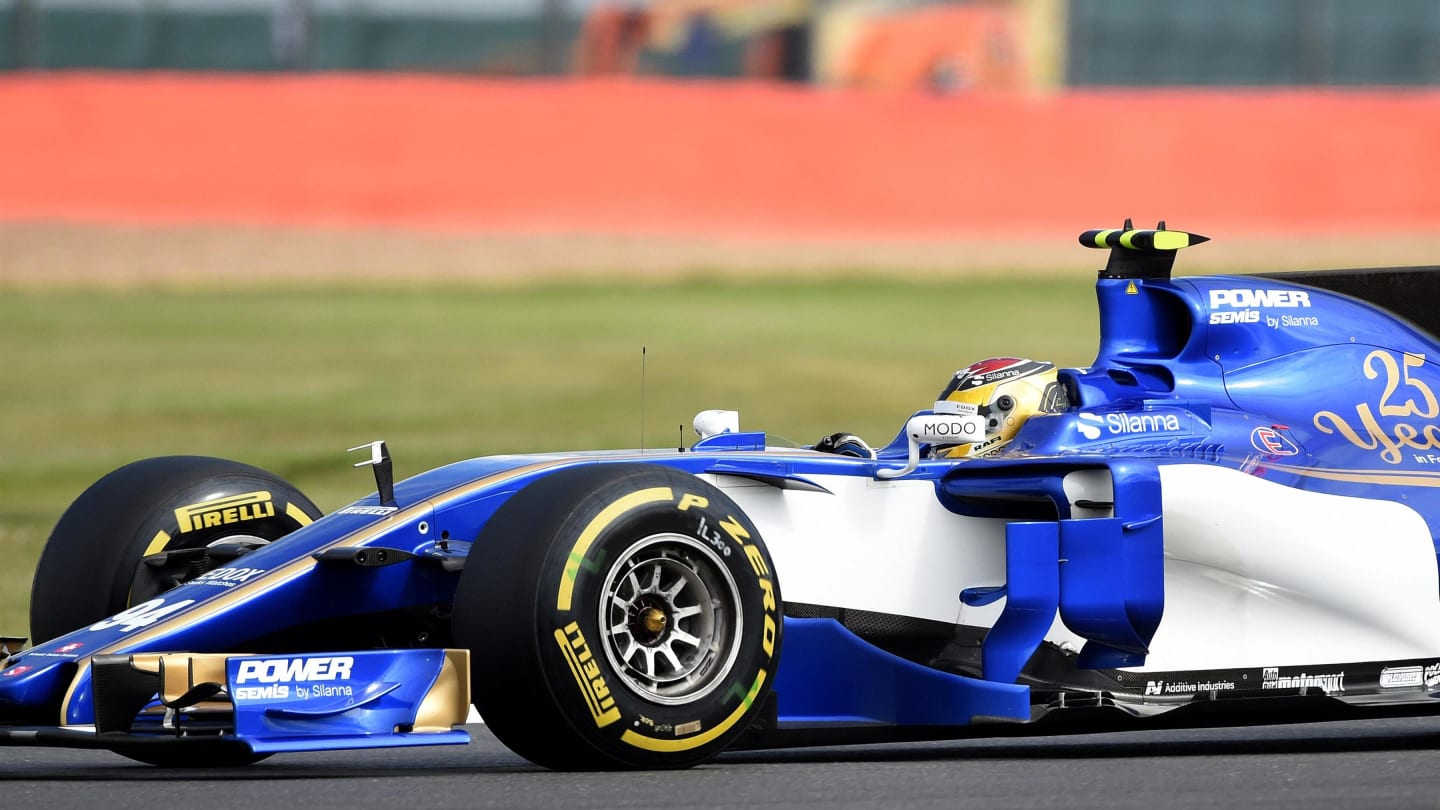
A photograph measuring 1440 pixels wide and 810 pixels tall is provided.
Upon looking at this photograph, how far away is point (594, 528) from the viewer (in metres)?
6.83

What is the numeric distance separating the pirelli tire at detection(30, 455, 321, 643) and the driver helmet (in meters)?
2.47

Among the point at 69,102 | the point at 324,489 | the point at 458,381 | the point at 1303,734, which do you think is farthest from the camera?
the point at 69,102

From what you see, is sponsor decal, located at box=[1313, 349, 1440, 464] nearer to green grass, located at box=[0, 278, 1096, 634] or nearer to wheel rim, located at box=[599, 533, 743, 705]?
wheel rim, located at box=[599, 533, 743, 705]

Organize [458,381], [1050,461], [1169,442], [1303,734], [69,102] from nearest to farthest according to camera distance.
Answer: [1050,461] < [1169,442] < [1303,734] < [458,381] < [69,102]

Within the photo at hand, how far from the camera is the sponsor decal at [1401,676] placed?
8.26 metres

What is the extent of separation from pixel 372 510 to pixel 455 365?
17591mm

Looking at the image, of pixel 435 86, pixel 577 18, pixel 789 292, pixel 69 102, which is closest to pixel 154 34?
pixel 69 102

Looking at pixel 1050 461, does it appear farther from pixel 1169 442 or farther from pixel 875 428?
pixel 875 428

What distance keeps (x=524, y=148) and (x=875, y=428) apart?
854cm

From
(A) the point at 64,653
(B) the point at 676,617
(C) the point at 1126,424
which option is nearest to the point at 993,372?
(C) the point at 1126,424

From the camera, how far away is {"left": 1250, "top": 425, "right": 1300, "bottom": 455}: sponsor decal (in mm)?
8453

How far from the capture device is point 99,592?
8.23 m

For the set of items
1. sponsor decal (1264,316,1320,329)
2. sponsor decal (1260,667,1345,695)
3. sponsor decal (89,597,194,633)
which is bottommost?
sponsor decal (1260,667,1345,695)

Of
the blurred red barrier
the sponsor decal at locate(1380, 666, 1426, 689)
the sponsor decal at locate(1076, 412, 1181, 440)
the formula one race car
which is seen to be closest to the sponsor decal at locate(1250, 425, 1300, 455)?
the formula one race car
